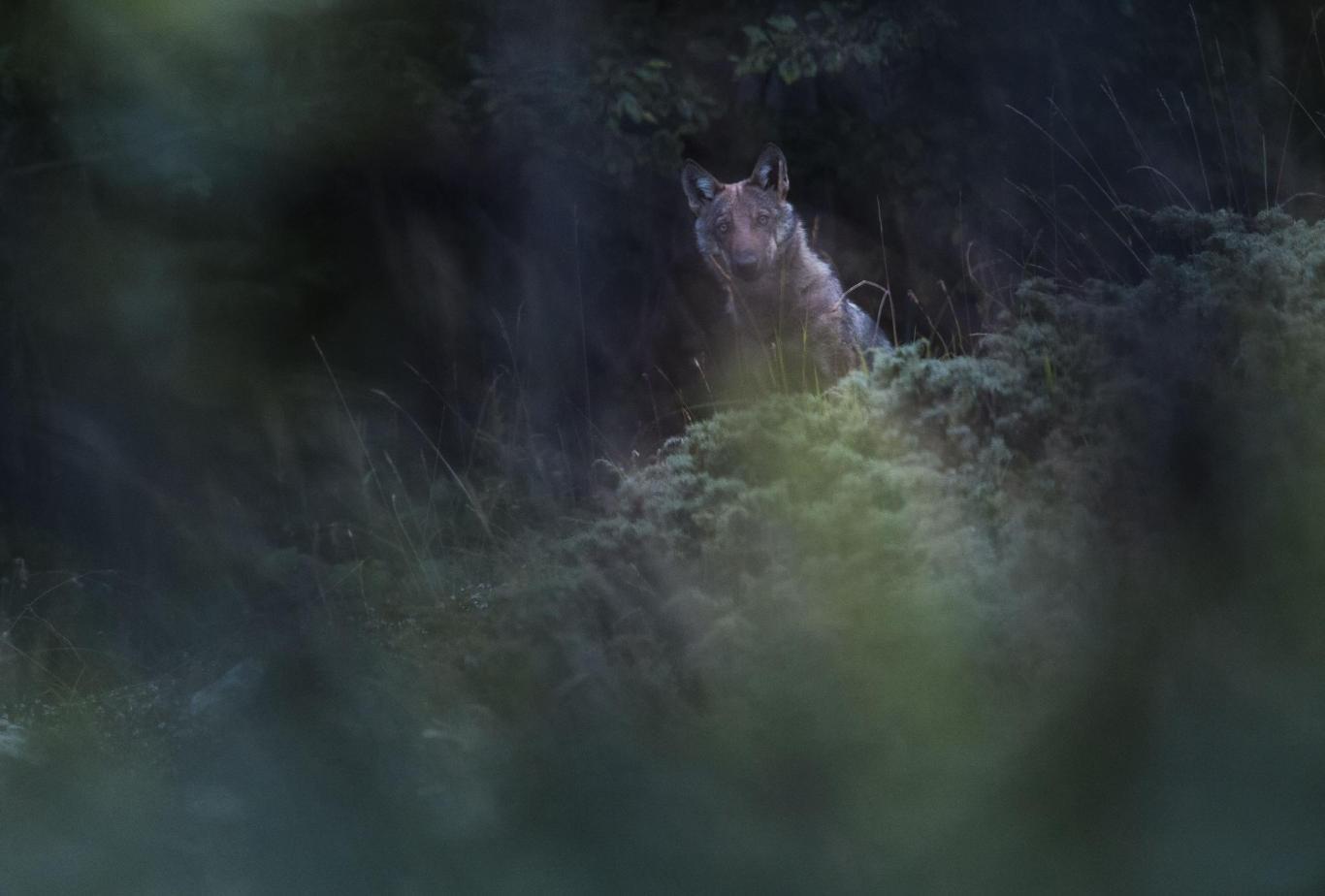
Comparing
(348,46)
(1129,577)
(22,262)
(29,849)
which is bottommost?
(29,849)

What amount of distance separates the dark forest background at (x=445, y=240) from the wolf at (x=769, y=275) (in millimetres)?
452

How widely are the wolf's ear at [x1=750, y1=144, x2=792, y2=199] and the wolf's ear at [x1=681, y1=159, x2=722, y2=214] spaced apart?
0.75 ft

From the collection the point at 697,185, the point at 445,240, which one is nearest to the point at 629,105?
the point at 697,185

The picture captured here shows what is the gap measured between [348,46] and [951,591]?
4.44 m

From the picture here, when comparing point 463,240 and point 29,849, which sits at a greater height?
point 463,240

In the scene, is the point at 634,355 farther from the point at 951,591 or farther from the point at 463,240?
the point at 951,591

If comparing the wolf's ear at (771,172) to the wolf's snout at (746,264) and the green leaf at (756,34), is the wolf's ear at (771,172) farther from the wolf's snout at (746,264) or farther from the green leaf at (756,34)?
the green leaf at (756,34)

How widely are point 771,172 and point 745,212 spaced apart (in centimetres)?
27

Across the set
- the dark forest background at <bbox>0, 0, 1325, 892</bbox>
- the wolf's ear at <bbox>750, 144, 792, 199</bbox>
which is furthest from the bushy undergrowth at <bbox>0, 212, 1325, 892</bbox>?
the wolf's ear at <bbox>750, 144, 792, 199</bbox>

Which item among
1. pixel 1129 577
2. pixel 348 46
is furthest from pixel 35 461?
pixel 1129 577

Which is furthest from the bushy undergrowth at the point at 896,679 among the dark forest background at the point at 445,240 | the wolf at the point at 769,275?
the wolf at the point at 769,275

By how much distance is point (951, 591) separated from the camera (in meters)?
4.00

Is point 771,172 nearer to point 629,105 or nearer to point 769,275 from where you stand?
point 769,275

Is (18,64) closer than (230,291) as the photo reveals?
Yes
